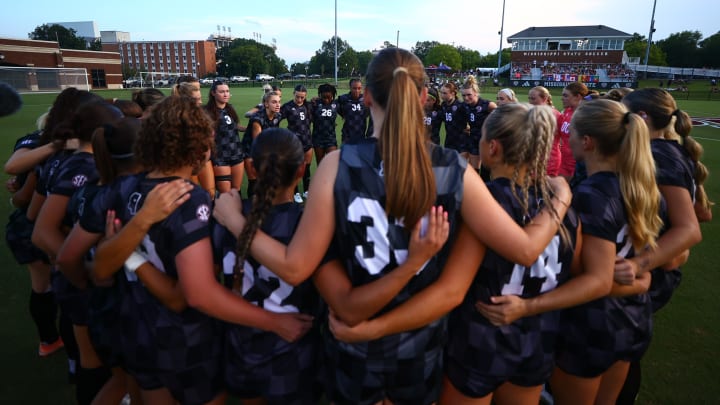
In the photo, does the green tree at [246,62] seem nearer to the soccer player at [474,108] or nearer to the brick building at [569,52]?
the brick building at [569,52]

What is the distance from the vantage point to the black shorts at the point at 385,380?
167 cm

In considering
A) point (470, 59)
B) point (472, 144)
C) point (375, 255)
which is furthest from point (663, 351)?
point (470, 59)

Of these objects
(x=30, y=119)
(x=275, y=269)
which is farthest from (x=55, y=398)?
(x=30, y=119)

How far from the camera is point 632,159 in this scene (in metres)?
1.95

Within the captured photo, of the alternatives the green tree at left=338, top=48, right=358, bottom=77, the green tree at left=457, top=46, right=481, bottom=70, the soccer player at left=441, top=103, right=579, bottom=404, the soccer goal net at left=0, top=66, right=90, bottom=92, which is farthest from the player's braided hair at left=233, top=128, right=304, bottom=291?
the green tree at left=457, top=46, right=481, bottom=70

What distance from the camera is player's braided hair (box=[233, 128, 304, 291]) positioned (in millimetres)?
1601

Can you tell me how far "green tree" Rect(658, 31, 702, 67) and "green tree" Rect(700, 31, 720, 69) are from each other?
135cm

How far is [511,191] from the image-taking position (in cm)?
179

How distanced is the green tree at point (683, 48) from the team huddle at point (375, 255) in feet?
321

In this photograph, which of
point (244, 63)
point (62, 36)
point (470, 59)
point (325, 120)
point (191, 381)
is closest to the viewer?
point (191, 381)

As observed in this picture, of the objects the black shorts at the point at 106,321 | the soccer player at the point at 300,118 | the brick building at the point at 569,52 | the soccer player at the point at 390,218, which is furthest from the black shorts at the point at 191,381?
the brick building at the point at 569,52

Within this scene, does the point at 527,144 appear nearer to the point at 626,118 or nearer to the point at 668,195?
the point at 626,118

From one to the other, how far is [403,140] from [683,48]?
338ft

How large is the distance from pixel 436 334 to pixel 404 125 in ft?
3.07
